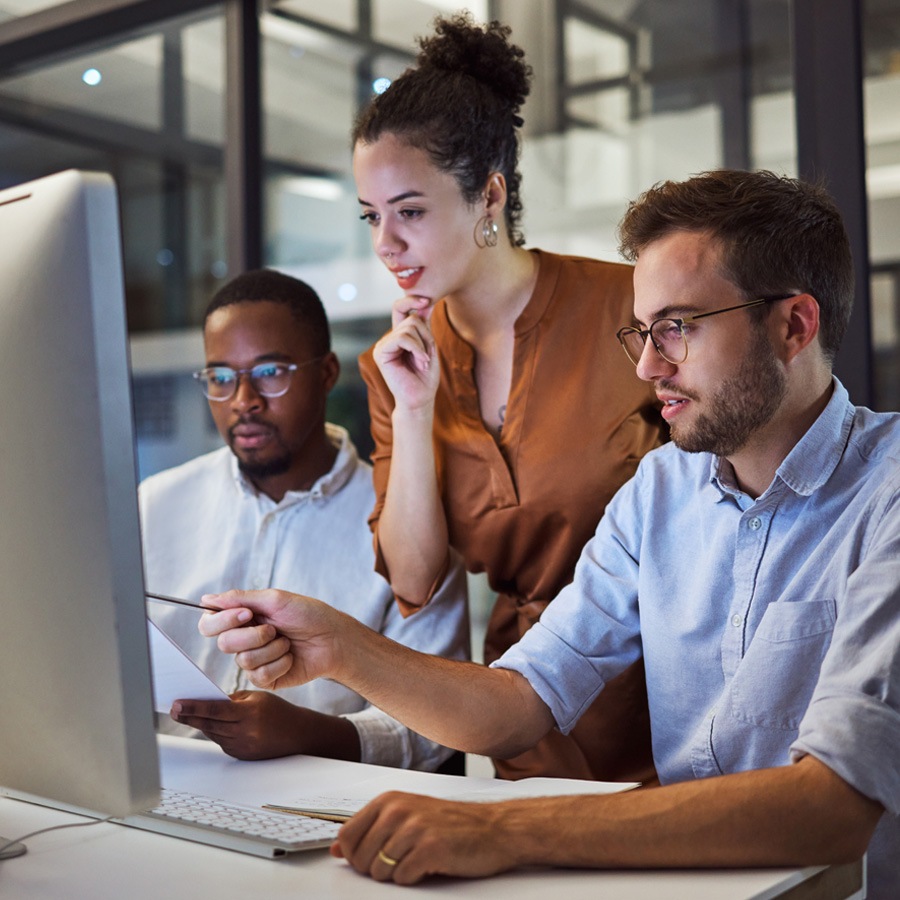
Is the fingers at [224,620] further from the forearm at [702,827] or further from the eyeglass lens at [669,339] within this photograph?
the eyeglass lens at [669,339]

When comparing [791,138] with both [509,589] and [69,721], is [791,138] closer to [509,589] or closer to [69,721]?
[509,589]

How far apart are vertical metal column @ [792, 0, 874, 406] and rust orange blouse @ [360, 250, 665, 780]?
0.44 meters

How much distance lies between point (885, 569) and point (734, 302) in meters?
0.43

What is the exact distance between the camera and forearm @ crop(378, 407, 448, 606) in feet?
6.29

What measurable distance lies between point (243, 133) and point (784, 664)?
2.13 metres

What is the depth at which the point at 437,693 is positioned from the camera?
1.44m

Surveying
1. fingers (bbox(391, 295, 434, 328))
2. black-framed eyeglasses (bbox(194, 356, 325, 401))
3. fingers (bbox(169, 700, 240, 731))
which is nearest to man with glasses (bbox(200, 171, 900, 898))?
fingers (bbox(169, 700, 240, 731))

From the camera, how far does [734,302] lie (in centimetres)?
145

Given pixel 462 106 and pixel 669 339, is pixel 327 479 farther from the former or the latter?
pixel 669 339

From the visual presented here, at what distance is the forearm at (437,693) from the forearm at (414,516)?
A: 440 mm

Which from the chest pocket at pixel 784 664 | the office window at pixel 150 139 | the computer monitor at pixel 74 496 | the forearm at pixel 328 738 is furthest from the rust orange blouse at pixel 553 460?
the office window at pixel 150 139

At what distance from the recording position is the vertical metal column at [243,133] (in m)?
2.93

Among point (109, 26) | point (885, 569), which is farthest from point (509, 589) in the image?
point (109, 26)

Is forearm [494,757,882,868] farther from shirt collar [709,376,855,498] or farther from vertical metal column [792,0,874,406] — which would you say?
vertical metal column [792,0,874,406]
